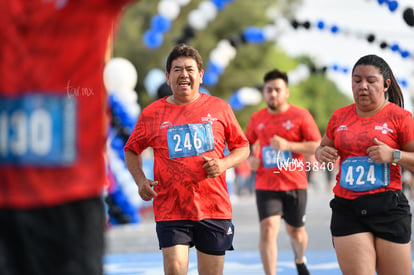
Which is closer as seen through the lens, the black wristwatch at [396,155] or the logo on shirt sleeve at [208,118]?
the black wristwatch at [396,155]

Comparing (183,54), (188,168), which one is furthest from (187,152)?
(183,54)

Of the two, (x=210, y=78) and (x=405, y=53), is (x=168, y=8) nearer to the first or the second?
(x=210, y=78)

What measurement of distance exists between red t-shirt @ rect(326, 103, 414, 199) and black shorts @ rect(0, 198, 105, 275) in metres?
2.79

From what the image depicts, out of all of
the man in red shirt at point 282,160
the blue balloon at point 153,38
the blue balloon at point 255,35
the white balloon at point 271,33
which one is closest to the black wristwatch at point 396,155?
the man in red shirt at point 282,160

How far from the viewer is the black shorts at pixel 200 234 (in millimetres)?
5340

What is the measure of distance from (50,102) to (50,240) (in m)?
0.49

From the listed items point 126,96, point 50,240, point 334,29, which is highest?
point 334,29

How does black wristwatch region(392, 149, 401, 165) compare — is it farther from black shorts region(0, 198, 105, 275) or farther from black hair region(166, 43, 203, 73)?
black shorts region(0, 198, 105, 275)

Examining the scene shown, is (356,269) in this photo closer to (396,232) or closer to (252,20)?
(396,232)

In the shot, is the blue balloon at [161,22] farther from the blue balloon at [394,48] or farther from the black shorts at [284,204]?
the black shorts at [284,204]

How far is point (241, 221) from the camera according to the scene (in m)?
15.5

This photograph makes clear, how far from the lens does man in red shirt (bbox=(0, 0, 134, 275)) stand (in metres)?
2.71

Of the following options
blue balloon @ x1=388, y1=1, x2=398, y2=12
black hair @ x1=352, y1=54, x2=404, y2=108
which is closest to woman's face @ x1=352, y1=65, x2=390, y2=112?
black hair @ x1=352, y1=54, x2=404, y2=108

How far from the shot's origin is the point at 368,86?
17.1 ft
